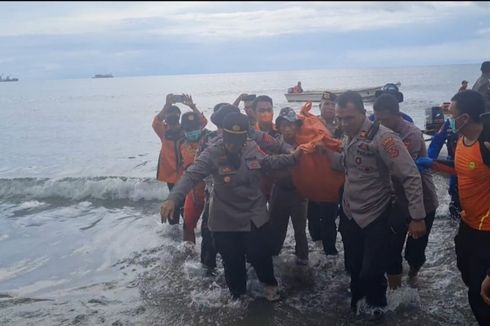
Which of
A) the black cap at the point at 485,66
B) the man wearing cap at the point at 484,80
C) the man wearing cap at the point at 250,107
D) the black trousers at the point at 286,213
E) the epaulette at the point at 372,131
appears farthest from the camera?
the black cap at the point at 485,66

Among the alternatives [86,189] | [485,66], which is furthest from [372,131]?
[86,189]

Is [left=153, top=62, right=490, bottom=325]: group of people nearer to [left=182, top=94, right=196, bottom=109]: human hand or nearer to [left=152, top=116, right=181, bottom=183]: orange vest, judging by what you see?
[left=182, top=94, right=196, bottom=109]: human hand

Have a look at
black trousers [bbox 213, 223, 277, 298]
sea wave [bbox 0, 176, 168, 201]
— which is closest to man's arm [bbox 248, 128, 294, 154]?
black trousers [bbox 213, 223, 277, 298]

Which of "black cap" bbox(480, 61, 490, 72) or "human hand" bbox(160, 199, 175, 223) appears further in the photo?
"black cap" bbox(480, 61, 490, 72)

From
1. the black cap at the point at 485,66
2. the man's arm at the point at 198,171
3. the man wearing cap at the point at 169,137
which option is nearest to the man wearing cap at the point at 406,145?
the man's arm at the point at 198,171

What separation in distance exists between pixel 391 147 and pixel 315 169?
125 cm

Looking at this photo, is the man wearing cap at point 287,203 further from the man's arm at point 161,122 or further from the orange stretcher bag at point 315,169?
the man's arm at point 161,122

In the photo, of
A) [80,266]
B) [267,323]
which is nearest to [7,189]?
[80,266]

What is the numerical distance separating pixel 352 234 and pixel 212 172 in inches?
58.2

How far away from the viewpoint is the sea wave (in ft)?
38.0

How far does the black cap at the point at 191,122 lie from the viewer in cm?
636

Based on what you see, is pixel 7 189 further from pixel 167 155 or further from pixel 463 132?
pixel 463 132

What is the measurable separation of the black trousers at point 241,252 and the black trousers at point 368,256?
834mm

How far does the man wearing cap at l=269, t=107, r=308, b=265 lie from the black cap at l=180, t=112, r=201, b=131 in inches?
59.0
